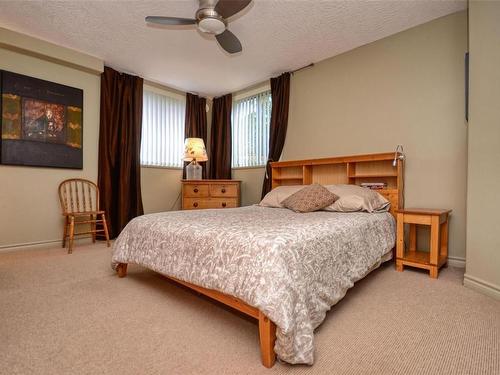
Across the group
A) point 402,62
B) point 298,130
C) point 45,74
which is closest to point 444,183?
point 402,62

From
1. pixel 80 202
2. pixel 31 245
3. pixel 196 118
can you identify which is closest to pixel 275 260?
pixel 80 202

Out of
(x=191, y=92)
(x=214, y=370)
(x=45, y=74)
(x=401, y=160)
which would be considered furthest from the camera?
(x=191, y=92)

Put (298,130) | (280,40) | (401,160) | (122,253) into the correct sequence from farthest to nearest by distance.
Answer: (298,130) → (280,40) → (401,160) → (122,253)

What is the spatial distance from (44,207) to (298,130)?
3.46m

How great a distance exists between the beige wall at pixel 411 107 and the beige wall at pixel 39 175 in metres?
3.08

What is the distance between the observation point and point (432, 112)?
254 centimetres

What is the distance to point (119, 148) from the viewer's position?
146 inches

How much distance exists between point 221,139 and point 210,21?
8.36 feet

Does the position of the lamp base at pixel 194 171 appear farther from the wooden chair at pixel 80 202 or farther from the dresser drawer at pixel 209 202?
the wooden chair at pixel 80 202

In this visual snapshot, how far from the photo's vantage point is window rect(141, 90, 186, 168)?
13.5ft

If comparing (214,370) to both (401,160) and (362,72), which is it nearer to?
(401,160)

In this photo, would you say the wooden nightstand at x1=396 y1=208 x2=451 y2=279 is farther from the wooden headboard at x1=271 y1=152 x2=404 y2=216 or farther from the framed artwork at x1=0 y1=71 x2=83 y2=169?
the framed artwork at x1=0 y1=71 x2=83 y2=169

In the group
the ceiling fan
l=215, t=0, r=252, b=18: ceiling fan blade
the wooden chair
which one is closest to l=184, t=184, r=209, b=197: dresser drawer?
the wooden chair

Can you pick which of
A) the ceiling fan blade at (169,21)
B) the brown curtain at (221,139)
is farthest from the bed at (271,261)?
the brown curtain at (221,139)
